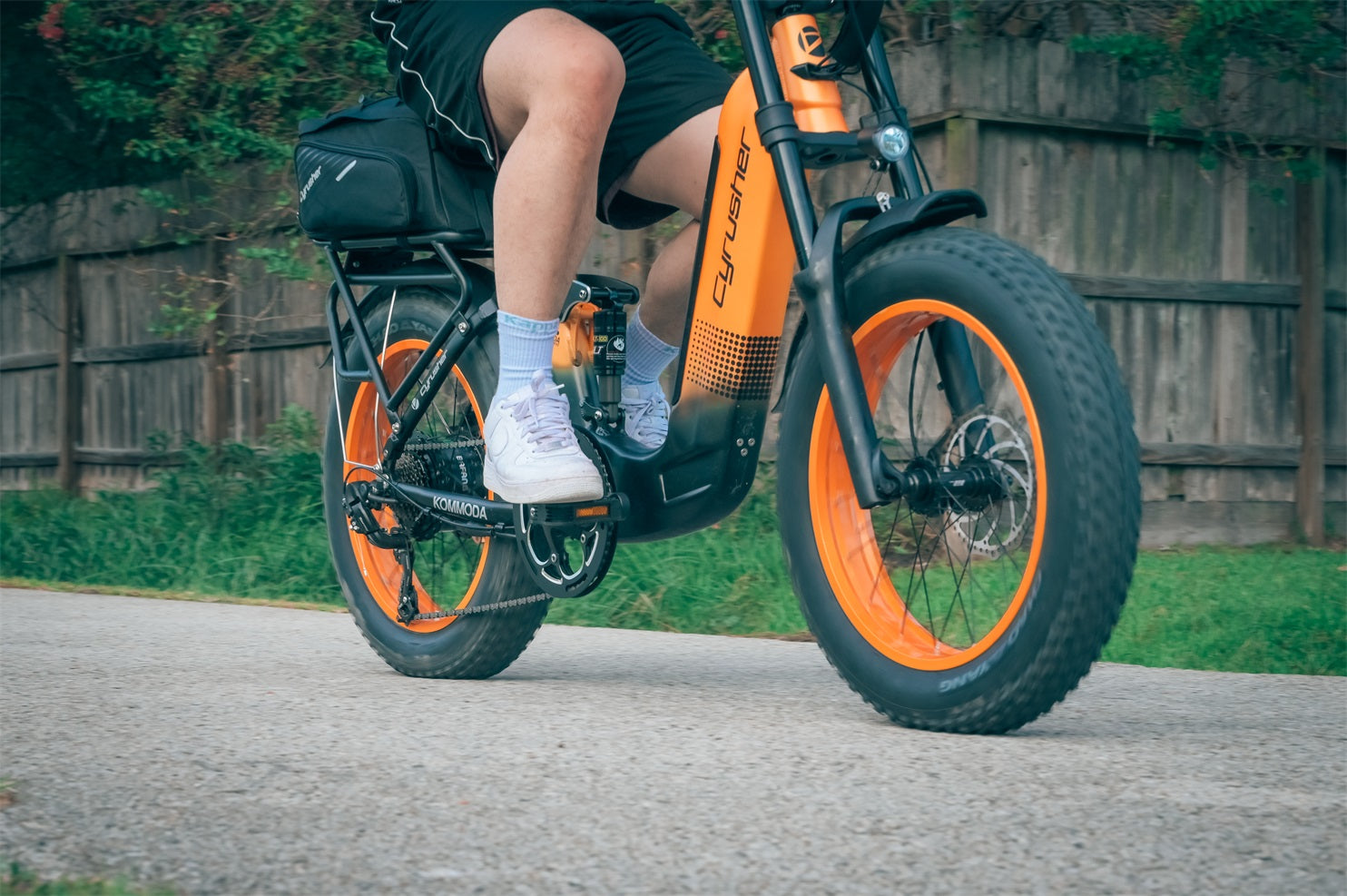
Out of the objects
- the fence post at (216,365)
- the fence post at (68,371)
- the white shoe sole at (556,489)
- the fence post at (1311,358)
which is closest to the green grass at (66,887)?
the white shoe sole at (556,489)

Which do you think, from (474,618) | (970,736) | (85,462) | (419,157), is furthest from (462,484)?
(85,462)

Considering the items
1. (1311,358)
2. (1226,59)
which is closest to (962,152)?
(1226,59)

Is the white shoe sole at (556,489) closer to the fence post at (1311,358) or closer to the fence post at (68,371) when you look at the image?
the fence post at (1311,358)

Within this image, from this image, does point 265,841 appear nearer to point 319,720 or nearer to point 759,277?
point 319,720

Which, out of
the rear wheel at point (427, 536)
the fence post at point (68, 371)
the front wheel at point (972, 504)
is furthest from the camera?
the fence post at point (68, 371)

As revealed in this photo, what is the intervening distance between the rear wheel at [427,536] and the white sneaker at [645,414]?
0.94 ft

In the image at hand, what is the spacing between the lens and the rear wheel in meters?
3.21

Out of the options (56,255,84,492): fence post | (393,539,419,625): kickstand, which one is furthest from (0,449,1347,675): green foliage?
→ (393,539,419,625): kickstand

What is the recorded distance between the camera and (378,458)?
11.6ft

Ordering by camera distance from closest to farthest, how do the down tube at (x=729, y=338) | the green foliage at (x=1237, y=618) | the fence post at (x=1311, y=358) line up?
the down tube at (x=729, y=338), the green foliage at (x=1237, y=618), the fence post at (x=1311, y=358)

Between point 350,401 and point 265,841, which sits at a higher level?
point 350,401

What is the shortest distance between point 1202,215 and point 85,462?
7.46 m

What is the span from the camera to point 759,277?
2.71 meters

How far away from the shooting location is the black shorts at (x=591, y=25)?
300 centimetres
